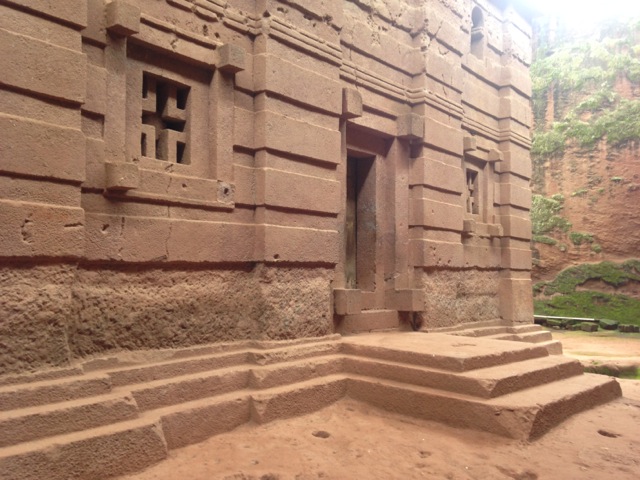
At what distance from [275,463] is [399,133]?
4.74 metres

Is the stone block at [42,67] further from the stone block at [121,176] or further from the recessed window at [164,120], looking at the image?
the recessed window at [164,120]

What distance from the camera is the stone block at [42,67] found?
Result: 11.1 ft

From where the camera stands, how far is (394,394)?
A: 15.9 ft

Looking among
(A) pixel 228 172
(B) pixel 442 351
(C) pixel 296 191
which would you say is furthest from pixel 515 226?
(A) pixel 228 172

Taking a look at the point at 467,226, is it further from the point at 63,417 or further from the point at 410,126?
the point at 63,417

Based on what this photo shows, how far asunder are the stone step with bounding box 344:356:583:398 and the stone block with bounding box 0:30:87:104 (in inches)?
137

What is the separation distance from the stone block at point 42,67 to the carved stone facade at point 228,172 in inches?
0.4

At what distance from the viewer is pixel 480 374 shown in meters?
4.62

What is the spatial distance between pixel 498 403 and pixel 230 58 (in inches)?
148

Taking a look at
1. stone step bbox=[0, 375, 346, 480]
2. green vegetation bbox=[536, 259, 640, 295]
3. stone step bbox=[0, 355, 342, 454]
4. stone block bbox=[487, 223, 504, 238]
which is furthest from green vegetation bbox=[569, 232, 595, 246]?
stone step bbox=[0, 375, 346, 480]

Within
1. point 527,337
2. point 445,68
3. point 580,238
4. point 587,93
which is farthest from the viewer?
point 587,93

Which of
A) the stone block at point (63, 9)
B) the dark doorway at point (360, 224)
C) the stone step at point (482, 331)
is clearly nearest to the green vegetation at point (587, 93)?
the stone step at point (482, 331)

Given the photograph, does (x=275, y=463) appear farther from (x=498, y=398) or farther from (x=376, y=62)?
(x=376, y=62)

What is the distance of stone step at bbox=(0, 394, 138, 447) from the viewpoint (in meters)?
3.14
